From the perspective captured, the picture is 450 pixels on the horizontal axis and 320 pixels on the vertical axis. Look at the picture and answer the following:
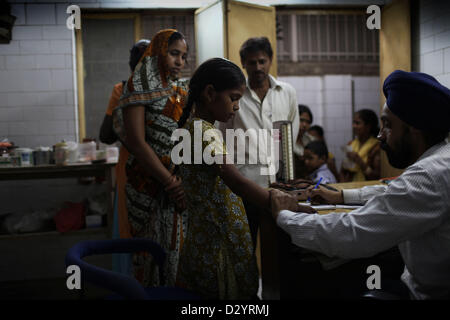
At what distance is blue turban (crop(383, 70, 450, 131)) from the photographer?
3.81 feet

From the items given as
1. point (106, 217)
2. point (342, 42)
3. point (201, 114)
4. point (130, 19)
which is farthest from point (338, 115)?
point (201, 114)

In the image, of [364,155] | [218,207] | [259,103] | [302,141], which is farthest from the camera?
[302,141]

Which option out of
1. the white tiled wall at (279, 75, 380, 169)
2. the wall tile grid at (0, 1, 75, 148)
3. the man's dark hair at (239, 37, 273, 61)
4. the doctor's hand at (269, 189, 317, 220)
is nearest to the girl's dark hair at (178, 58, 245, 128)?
the doctor's hand at (269, 189, 317, 220)

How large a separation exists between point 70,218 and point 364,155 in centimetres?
278

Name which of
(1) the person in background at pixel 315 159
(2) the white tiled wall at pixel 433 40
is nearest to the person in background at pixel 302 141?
(1) the person in background at pixel 315 159

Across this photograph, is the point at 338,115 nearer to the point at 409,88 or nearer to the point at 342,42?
the point at 342,42

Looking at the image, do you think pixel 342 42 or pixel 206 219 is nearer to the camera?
pixel 206 219

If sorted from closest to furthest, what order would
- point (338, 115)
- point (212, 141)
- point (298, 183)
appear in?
point (212, 141)
point (298, 183)
point (338, 115)

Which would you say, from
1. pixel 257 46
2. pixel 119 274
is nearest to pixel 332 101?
pixel 257 46

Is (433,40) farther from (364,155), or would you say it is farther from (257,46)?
(257,46)

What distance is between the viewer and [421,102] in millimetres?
1176

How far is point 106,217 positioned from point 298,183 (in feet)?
5.84

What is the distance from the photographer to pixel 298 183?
188cm

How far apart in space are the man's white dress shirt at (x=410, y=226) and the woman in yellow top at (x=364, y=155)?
2.71 meters
